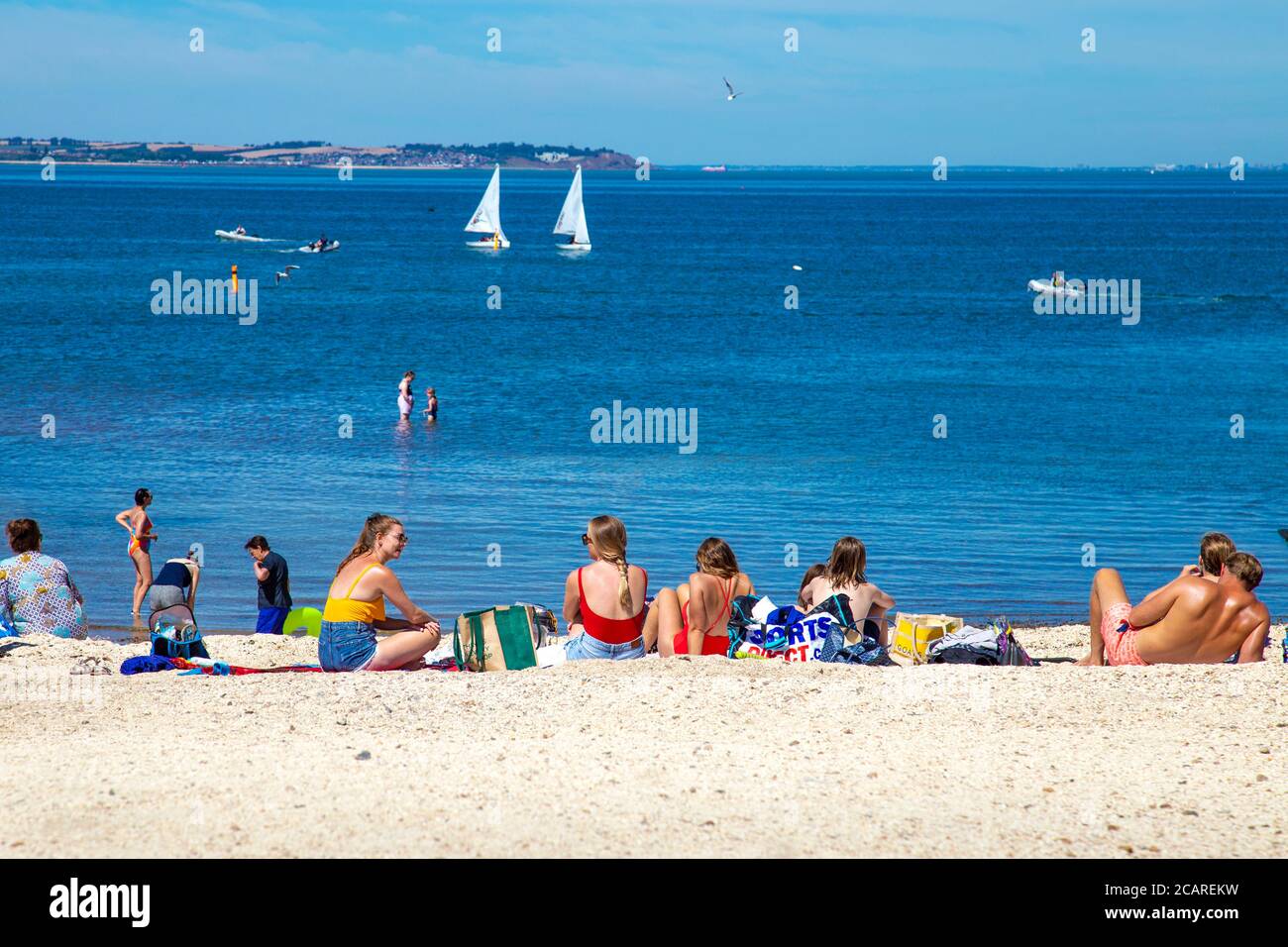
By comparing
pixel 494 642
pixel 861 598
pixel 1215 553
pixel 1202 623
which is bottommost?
pixel 494 642

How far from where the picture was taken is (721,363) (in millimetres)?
40406

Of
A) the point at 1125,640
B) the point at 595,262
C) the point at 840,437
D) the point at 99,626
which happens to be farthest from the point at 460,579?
the point at 595,262

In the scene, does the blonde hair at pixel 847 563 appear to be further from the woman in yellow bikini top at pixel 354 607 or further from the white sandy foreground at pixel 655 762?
the woman in yellow bikini top at pixel 354 607

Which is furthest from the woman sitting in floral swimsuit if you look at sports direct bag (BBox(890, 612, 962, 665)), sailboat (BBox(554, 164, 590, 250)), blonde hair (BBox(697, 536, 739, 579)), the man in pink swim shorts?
sailboat (BBox(554, 164, 590, 250))

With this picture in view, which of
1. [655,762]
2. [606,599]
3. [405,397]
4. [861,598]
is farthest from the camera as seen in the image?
[405,397]

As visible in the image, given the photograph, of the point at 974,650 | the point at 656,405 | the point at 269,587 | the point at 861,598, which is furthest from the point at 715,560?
the point at 656,405

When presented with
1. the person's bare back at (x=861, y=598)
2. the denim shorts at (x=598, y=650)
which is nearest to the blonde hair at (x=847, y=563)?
the person's bare back at (x=861, y=598)

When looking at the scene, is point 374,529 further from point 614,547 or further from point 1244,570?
point 1244,570

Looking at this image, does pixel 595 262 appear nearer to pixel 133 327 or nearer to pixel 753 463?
pixel 133 327

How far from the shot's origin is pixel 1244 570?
8.55 metres

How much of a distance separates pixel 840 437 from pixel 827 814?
21.5 m

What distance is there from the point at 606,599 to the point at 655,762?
2113mm

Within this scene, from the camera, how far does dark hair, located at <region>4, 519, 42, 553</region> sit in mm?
10039

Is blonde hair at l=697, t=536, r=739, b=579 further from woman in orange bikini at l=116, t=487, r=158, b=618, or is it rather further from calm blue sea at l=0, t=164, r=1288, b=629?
woman in orange bikini at l=116, t=487, r=158, b=618
